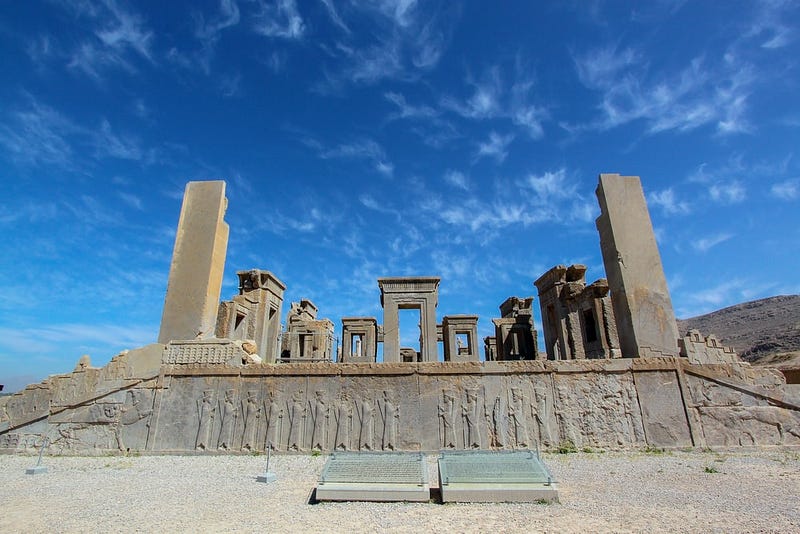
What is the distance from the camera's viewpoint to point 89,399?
892 centimetres

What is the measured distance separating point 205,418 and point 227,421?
51cm

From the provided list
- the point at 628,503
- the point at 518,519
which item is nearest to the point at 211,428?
the point at 518,519

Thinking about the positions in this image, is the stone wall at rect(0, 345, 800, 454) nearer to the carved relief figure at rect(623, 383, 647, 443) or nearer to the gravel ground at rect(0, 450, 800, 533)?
the carved relief figure at rect(623, 383, 647, 443)

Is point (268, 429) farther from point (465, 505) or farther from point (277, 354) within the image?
point (277, 354)

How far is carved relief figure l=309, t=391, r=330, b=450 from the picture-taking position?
8414 mm

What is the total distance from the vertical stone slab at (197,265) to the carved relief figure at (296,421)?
3.35 meters

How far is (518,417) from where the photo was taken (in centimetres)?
841

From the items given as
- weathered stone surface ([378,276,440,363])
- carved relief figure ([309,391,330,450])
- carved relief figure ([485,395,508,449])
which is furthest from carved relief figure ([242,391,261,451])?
weathered stone surface ([378,276,440,363])

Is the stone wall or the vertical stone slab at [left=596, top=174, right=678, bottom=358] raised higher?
the vertical stone slab at [left=596, top=174, right=678, bottom=358]

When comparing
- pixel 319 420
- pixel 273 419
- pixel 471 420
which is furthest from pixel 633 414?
pixel 273 419

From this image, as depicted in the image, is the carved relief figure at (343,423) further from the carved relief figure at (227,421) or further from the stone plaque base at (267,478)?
the stone plaque base at (267,478)

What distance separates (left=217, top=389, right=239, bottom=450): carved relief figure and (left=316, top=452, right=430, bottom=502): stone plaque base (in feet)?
14.1

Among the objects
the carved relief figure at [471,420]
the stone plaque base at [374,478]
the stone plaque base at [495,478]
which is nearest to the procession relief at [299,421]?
the carved relief figure at [471,420]

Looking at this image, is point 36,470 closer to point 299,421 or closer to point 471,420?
point 299,421
